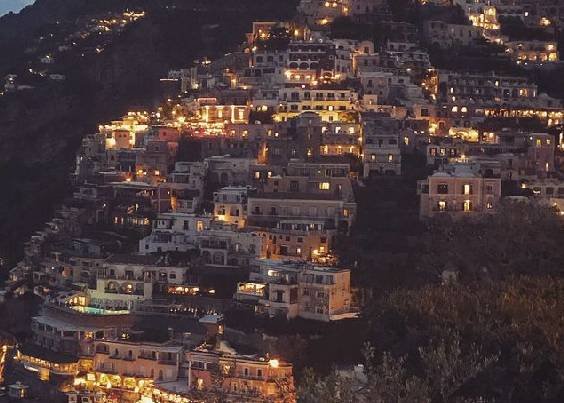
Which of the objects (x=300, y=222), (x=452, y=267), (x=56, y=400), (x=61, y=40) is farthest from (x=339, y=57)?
(x=61, y=40)

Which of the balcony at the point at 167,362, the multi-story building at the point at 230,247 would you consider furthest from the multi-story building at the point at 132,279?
the balcony at the point at 167,362

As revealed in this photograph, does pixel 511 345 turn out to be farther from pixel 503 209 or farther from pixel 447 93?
pixel 447 93

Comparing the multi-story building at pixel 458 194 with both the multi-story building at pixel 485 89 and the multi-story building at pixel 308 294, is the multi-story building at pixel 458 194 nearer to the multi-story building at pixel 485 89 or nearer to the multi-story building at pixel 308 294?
the multi-story building at pixel 308 294

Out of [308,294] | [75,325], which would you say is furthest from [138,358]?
[308,294]

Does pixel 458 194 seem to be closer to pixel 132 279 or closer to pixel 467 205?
pixel 467 205

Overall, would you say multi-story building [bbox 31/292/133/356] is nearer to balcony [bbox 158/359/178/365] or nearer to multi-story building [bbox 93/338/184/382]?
multi-story building [bbox 93/338/184/382]
